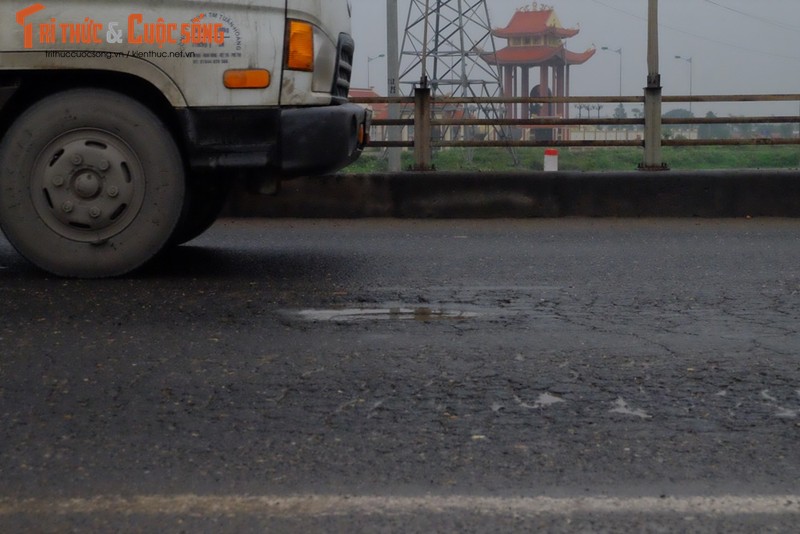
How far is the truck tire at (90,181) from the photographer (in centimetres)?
611

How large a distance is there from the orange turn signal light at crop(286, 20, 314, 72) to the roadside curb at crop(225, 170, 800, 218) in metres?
4.26

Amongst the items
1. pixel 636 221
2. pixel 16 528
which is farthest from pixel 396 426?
pixel 636 221

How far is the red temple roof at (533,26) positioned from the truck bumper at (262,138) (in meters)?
92.9

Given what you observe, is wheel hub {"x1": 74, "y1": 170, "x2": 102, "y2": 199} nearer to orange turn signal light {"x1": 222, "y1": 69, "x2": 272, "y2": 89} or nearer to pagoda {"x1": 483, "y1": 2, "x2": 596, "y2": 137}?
orange turn signal light {"x1": 222, "y1": 69, "x2": 272, "y2": 89}

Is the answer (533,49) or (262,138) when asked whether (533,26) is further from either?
(262,138)

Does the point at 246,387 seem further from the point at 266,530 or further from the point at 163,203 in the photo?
the point at 163,203

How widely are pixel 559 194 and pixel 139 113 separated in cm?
A: 516

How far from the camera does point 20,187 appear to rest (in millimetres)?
6160

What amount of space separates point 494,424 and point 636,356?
3.58 ft

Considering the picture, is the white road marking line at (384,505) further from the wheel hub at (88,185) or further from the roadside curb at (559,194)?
the roadside curb at (559,194)

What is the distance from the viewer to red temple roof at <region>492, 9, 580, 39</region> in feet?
319

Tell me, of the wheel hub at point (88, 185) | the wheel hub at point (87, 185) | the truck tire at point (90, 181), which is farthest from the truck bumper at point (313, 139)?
the wheel hub at point (87, 185)

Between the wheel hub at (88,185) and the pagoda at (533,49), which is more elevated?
the pagoda at (533,49)

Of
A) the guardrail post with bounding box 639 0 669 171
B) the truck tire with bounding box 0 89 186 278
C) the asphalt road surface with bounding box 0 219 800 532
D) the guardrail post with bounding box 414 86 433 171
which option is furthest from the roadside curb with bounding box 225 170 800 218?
the truck tire with bounding box 0 89 186 278
